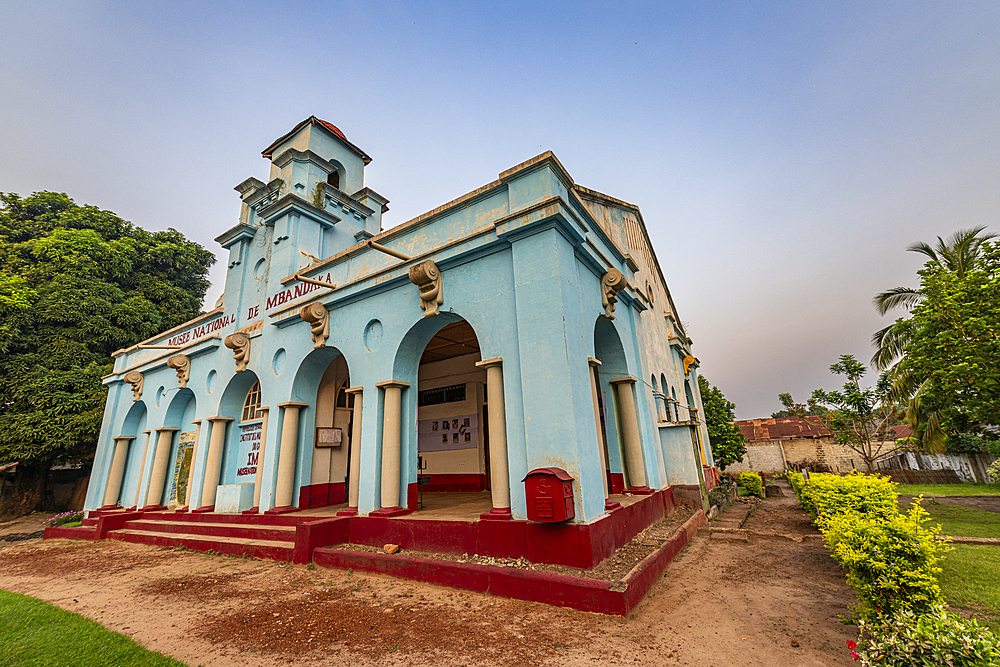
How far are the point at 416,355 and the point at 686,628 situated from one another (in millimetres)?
5866

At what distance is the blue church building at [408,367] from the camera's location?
604cm

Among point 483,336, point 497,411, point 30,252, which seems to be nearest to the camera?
point 497,411

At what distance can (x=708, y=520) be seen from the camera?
9.51m

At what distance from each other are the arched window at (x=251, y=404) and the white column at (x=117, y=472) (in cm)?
724

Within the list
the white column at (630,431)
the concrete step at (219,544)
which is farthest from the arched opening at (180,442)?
the white column at (630,431)

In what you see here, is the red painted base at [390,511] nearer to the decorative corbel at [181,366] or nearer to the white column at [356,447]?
the white column at [356,447]

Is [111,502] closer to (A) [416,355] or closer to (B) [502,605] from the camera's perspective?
(A) [416,355]

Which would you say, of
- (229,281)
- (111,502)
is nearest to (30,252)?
(111,502)

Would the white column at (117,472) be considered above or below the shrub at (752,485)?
above

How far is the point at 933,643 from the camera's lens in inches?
92.0

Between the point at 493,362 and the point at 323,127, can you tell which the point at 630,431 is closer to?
the point at 493,362

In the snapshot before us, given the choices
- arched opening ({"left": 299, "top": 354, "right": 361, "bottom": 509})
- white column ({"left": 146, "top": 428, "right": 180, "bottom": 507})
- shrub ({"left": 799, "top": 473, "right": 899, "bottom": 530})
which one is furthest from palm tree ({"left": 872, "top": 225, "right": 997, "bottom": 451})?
white column ({"left": 146, "top": 428, "right": 180, "bottom": 507})

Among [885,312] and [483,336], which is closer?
[483,336]

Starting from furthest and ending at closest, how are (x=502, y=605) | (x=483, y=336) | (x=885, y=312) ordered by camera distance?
(x=885, y=312) < (x=483, y=336) < (x=502, y=605)
